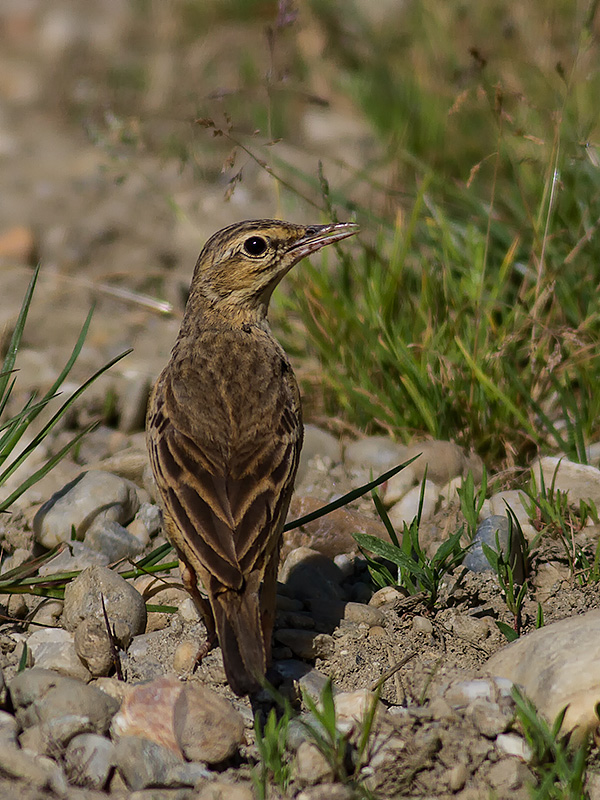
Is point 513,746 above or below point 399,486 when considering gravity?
below

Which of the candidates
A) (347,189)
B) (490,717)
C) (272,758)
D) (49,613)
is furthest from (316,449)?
(347,189)

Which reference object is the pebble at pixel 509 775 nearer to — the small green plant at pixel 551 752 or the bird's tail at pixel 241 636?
the small green plant at pixel 551 752

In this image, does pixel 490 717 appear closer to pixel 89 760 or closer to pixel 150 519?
pixel 89 760

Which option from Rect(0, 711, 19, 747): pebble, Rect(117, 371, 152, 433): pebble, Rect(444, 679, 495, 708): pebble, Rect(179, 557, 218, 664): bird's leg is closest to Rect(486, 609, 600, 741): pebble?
Rect(444, 679, 495, 708): pebble

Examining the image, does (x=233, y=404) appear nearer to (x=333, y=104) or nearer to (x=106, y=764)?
(x=106, y=764)

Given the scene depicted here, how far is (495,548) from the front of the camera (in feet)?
14.0

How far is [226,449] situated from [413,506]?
1275 millimetres

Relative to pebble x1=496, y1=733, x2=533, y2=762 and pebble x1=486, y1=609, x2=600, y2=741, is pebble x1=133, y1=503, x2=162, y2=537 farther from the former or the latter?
pebble x1=496, y1=733, x2=533, y2=762

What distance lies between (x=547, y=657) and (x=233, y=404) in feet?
5.00

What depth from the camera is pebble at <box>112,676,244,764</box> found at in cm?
324

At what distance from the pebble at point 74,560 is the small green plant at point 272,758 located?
1.36 metres

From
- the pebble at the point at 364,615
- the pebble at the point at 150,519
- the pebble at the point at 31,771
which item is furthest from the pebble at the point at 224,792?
the pebble at the point at 150,519

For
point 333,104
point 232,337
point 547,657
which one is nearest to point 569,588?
point 547,657

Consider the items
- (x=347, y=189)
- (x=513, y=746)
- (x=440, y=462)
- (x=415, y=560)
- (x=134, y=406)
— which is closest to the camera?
(x=513, y=746)
